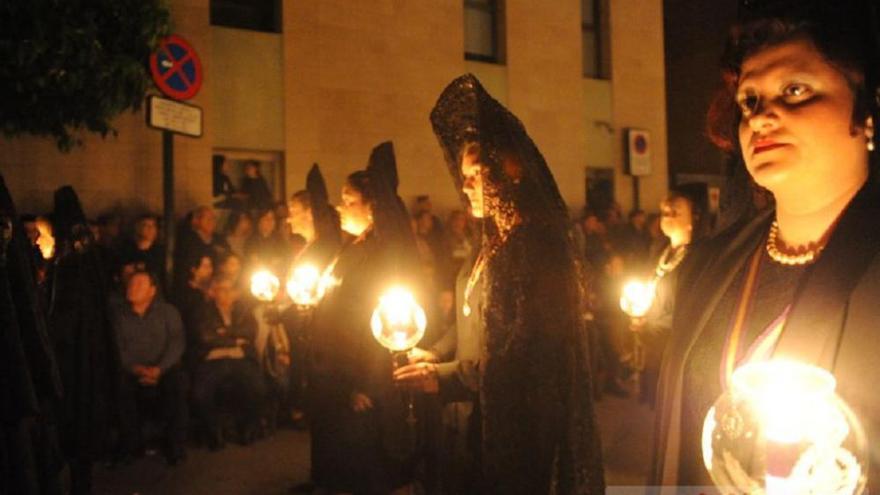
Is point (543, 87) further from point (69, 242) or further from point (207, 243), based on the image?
point (69, 242)

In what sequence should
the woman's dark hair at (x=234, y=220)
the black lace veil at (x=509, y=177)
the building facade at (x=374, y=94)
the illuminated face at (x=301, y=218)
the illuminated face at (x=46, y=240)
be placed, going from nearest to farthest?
the black lace veil at (x=509, y=177) → the illuminated face at (x=46, y=240) → the illuminated face at (x=301, y=218) → the woman's dark hair at (x=234, y=220) → the building facade at (x=374, y=94)

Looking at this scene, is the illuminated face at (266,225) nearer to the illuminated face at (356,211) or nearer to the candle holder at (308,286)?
the candle holder at (308,286)

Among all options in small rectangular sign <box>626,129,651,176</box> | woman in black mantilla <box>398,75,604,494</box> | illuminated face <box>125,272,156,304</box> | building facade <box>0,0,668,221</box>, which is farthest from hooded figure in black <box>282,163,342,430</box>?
small rectangular sign <box>626,129,651,176</box>

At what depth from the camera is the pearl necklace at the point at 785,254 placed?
1.95 m

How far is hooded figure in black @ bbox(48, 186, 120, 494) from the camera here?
19.3ft

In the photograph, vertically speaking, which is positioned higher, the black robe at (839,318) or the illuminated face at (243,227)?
the illuminated face at (243,227)

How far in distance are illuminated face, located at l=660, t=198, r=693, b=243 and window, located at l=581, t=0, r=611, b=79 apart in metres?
9.66

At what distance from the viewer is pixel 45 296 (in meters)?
5.91

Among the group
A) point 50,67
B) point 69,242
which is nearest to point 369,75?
point 50,67

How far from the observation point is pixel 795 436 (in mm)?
1327

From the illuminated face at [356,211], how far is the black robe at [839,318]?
3.81 m

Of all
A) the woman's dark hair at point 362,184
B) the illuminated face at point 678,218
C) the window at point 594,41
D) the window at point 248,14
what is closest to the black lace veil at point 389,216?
the woman's dark hair at point 362,184

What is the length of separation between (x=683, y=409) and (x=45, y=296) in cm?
545

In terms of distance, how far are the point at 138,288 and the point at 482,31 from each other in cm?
904
